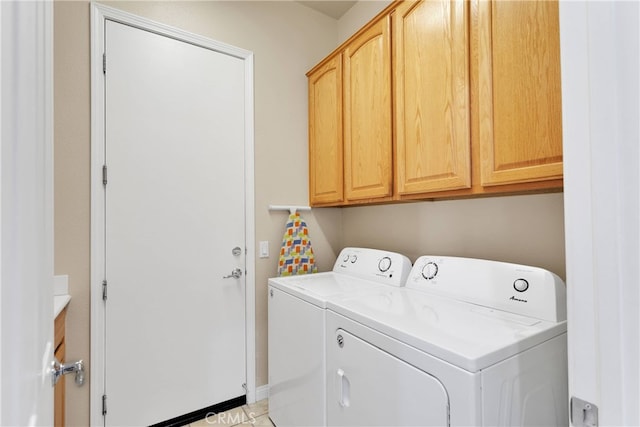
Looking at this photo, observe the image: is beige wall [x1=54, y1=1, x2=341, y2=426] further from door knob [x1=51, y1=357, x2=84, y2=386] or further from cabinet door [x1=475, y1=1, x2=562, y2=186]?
cabinet door [x1=475, y1=1, x2=562, y2=186]

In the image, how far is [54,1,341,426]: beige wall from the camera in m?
1.63

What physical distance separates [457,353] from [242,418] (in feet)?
5.58

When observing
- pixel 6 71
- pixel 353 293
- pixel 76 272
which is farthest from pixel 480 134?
pixel 76 272

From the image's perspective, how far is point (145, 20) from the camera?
1.82 meters

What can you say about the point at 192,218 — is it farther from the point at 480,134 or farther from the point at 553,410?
the point at 553,410

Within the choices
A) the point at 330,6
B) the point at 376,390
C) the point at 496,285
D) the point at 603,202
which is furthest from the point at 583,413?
the point at 330,6

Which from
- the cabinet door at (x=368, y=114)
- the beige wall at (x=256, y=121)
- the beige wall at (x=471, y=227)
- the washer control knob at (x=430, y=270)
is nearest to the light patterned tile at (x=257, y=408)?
the beige wall at (x=256, y=121)

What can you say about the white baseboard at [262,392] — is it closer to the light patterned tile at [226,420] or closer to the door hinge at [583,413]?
the light patterned tile at [226,420]

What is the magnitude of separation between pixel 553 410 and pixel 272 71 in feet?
7.92

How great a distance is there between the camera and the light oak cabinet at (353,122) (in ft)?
5.55

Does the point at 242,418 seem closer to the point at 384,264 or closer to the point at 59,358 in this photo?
the point at 59,358

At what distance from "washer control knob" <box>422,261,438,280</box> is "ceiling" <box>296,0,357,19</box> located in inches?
82.9

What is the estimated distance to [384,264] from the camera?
1824mm
